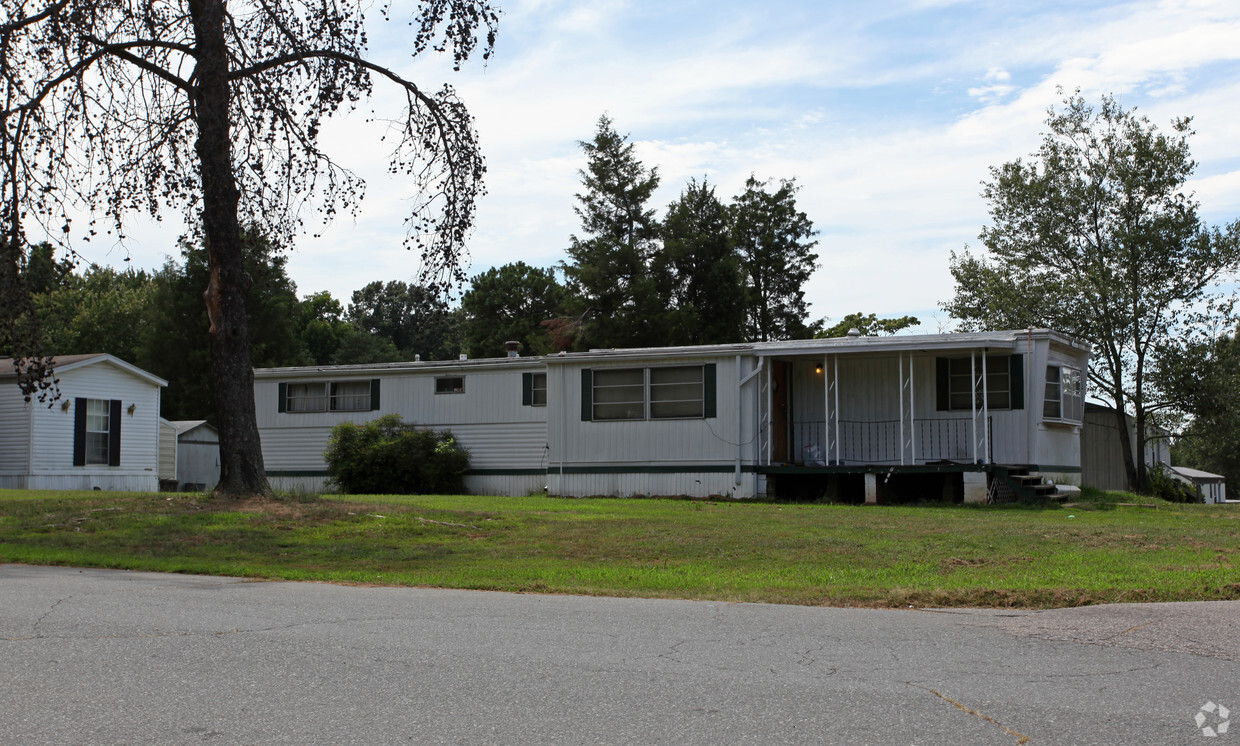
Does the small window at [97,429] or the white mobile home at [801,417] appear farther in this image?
the small window at [97,429]

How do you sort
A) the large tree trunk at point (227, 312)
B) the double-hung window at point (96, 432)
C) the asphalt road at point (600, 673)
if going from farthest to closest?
1. the double-hung window at point (96, 432)
2. the large tree trunk at point (227, 312)
3. the asphalt road at point (600, 673)

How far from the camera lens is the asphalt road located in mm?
4863

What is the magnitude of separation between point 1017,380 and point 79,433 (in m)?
20.8

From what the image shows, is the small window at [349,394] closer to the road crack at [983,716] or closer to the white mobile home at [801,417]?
the white mobile home at [801,417]

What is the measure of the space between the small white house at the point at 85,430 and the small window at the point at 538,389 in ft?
32.7

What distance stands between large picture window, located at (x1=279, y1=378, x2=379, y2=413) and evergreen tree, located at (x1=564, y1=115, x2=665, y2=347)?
1764 centimetres

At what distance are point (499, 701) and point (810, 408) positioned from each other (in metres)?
18.8

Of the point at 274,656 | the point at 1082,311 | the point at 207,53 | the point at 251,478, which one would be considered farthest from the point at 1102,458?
the point at 274,656

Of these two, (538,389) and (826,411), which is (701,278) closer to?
(538,389)

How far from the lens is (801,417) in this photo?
23594 millimetres

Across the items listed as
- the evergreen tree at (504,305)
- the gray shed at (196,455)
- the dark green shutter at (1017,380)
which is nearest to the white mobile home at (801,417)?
the dark green shutter at (1017,380)

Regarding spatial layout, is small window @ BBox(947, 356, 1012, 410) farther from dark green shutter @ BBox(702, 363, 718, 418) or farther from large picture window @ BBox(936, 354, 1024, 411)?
dark green shutter @ BBox(702, 363, 718, 418)

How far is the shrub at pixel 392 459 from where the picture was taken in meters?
24.5

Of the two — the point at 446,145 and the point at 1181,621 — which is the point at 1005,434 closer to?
the point at 446,145
